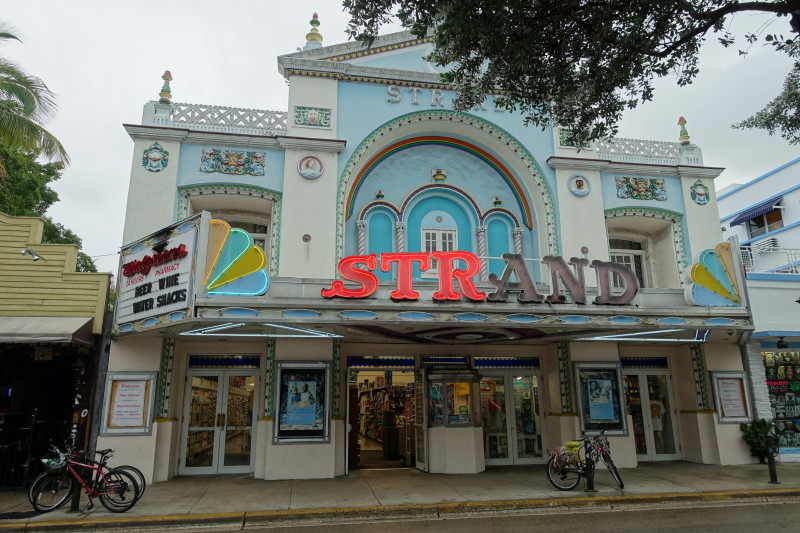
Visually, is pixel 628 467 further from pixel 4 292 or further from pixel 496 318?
pixel 4 292

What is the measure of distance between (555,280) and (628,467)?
20.6ft

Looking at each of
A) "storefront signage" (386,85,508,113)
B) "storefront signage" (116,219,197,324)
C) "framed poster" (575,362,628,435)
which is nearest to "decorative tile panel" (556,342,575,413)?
"framed poster" (575,362,628,435)

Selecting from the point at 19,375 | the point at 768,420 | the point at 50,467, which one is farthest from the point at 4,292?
the point at 768,420

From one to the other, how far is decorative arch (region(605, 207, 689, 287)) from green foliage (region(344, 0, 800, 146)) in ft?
20.3

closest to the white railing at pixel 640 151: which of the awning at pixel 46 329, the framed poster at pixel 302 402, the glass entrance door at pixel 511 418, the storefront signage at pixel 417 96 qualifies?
the storefront signage at pixel 417 96

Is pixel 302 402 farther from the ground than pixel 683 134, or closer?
closer

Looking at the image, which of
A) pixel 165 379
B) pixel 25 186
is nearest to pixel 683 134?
pixel 165 379

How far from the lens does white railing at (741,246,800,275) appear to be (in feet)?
59.1

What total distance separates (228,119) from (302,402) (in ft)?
25.2

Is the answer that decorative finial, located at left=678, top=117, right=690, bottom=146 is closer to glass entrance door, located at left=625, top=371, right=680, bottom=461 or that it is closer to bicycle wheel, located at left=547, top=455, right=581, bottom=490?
glass entrance door, located at left=625, top=371, right=680, bottom=461

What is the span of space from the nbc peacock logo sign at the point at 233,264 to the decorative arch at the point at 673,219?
10.5m

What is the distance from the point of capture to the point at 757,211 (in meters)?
29.5

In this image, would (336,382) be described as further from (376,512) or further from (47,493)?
(47,493)

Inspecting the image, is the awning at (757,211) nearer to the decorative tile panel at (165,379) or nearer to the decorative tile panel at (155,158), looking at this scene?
the decorative tile panel at (155,158)
